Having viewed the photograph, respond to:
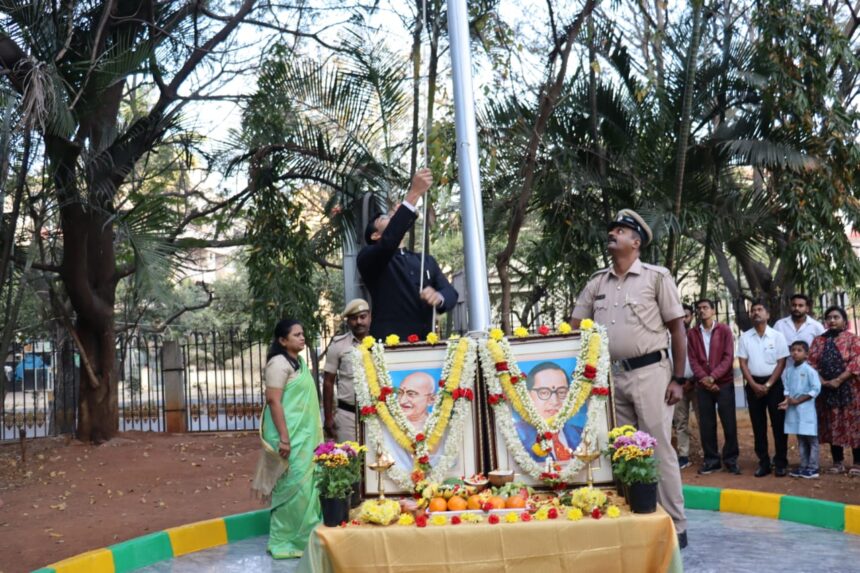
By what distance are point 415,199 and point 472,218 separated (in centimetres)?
42

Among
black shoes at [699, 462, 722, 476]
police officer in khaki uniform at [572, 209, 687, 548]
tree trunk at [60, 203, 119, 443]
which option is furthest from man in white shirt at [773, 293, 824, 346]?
tree trunk at [60, 203, 119, 443]

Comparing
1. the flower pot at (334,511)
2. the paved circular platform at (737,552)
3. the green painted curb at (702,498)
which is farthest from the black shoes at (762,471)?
the flower pot at (334,511)

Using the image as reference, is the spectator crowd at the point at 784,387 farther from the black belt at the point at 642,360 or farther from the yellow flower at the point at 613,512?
the yellow flower at the point at 613,512

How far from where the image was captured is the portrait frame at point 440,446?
5.27m

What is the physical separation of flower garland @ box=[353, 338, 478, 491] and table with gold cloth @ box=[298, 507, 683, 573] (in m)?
0.70

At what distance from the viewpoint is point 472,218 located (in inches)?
221

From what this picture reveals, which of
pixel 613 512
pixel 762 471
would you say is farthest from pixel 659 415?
pixel 762 471

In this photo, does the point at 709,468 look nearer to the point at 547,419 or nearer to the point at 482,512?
the point at 547,419

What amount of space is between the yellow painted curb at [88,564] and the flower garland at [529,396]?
9.99 ft

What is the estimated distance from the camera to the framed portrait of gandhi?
16.9 ft

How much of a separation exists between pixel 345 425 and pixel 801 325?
595cm

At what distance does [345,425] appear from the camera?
7.34m

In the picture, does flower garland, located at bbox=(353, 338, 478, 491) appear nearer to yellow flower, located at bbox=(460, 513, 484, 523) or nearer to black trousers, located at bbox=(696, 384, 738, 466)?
yellow flower, located at bbox=(460, 513, 484, 523)

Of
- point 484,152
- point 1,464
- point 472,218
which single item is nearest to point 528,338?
point 472,218
